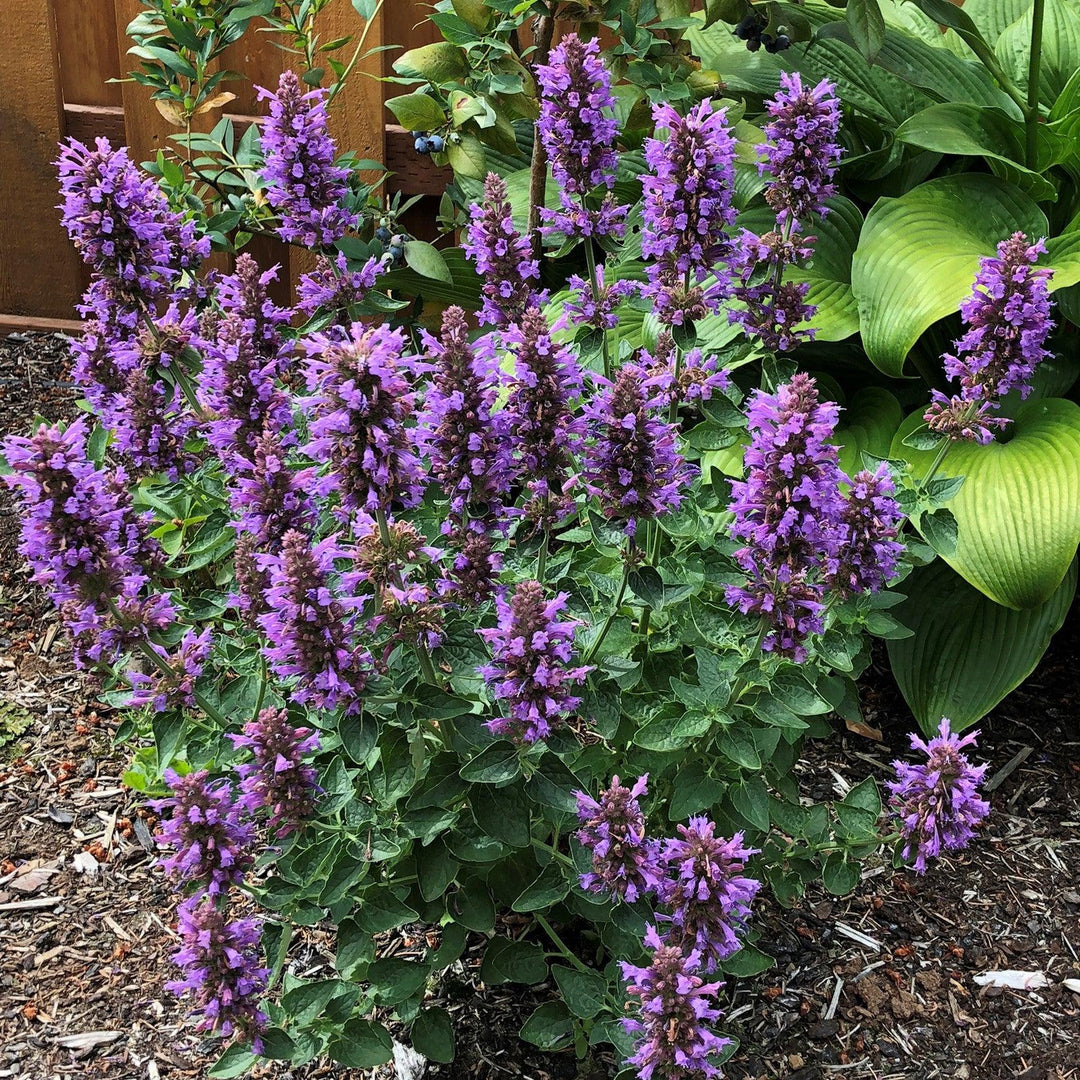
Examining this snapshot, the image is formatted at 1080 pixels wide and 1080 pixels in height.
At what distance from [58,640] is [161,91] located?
1.88 metres

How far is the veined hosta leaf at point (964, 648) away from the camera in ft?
10.2

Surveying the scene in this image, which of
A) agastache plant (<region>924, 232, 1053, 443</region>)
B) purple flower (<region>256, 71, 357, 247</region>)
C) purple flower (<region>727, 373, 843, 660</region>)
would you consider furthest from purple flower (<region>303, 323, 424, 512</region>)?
agastache plant (<region>924, 232, 1053, 443</region>)

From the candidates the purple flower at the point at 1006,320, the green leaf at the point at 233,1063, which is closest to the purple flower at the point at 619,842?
the green leaf at the point at 233,1063

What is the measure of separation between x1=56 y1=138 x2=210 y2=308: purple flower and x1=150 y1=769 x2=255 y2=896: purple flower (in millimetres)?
1032

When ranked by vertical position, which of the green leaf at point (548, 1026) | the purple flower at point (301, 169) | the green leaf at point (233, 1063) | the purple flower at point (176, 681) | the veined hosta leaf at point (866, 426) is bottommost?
the green leaf at point (548, 1026)

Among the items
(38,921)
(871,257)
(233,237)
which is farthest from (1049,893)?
(233,237)

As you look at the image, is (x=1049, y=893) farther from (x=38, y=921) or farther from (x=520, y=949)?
(x=38, y=921)

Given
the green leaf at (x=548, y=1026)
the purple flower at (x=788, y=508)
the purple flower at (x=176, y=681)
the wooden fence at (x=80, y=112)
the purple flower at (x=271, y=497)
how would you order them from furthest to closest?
the wooden fence at (x=80, y=112), the green leaf at (x=548, y=1026), the purple flower at (x=176, y=681), the purple flower at (x=271, y=497), the purple flower at (x=788, y=508)

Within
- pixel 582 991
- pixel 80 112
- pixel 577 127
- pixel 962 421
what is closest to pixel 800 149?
pixel 577 127

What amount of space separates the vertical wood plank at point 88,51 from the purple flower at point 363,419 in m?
3.56

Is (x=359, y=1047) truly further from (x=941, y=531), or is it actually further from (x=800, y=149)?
(x=800, y=149)

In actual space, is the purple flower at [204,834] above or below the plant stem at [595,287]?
below

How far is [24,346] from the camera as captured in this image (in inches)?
185

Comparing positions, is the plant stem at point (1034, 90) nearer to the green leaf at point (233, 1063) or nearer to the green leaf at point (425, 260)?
the green leaf at point (425, 260)
